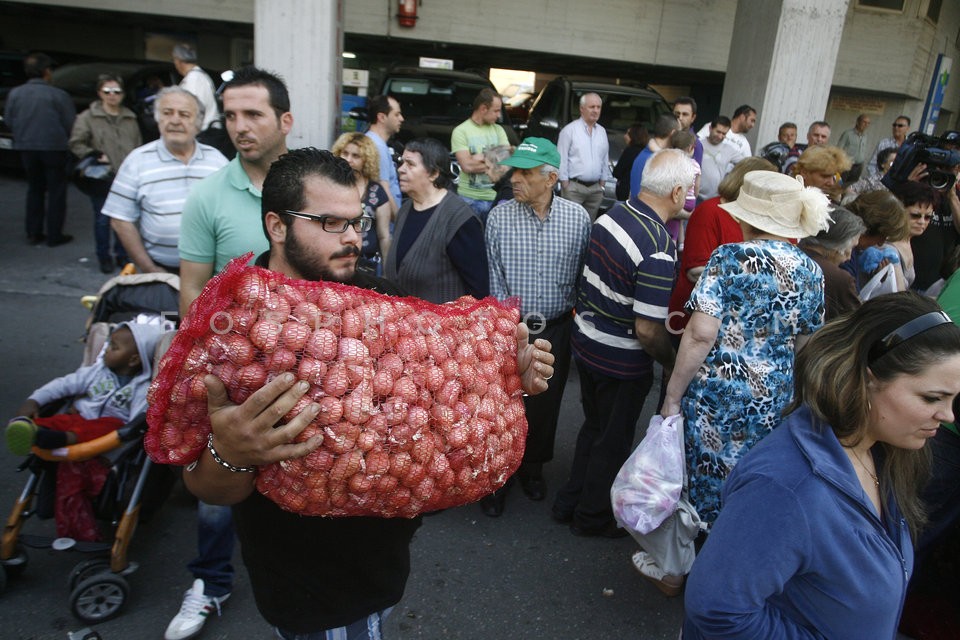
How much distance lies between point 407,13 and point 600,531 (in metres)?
14.2

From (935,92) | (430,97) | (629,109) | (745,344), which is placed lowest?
(745,344)

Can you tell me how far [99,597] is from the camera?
2.94 m

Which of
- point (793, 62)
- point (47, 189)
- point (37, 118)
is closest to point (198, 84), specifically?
point (37, 118)

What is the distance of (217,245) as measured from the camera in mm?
2824

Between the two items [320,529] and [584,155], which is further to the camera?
[584,155]

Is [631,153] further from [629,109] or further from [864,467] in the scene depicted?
[864,467]

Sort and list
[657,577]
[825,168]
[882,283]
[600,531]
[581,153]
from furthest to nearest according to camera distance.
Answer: [581,153], [825,168], [882,283], [600,531], [657,577]

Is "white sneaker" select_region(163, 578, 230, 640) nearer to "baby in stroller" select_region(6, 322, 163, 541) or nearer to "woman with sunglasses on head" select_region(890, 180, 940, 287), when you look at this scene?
"baby in stroller" select_region(6, 322, 163, 541)

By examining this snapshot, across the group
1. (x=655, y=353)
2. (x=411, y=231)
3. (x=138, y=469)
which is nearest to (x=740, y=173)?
(x=655, y=353)

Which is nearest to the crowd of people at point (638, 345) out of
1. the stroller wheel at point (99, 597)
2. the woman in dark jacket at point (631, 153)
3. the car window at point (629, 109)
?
the stroller wheel at point (99, 597)

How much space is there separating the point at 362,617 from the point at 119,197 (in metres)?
2.74

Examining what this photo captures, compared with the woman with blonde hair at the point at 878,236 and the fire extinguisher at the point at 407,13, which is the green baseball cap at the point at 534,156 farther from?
the fire extinguisher at the point at 407,13

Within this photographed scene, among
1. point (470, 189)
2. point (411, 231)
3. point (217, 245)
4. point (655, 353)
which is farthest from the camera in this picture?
point (470, 189)

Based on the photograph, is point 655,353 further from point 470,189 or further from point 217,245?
point 470,189
